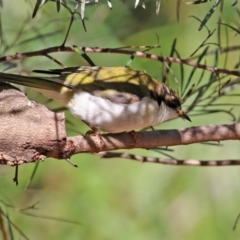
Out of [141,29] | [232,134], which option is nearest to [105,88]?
[232,134]

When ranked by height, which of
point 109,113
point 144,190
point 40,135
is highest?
point 40,135

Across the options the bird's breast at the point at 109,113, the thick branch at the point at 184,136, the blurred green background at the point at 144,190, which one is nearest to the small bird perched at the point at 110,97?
the bird's breast at the point at 109,113

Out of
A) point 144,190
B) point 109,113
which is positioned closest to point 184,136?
point 109,113

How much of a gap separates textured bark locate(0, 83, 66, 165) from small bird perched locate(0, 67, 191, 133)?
0.25 metres

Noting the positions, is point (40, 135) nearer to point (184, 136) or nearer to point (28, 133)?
point (28, 133)

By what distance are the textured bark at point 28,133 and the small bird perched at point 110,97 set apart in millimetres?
248

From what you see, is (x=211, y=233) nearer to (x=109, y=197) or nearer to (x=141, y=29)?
(x=109, y=197)

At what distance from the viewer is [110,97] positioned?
118 cm

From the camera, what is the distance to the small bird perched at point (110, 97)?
1131 millimetres

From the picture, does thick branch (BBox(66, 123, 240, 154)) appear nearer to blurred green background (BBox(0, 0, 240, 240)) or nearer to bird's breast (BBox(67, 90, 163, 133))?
bird's breast (BBox(67, 90, 163, 133))

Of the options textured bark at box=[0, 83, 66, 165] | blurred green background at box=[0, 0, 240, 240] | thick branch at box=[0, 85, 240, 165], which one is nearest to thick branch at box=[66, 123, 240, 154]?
thick branch at box=[0, 85, 240, 165]

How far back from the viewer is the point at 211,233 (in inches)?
68.9

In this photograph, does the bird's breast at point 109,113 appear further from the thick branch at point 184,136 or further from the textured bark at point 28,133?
the textured bark at point 28,133

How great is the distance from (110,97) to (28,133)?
40 cm
